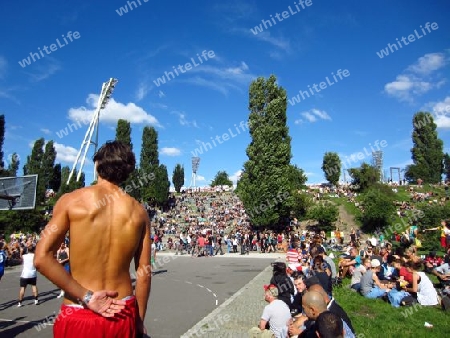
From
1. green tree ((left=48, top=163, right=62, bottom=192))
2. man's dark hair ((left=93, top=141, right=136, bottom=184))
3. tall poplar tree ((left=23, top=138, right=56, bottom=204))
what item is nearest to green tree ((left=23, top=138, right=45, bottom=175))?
tall poplar tree ((left=23, top=138, right=56, bottom=204))

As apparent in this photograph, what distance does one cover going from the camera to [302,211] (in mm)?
44219

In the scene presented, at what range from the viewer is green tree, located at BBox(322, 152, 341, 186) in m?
77.9

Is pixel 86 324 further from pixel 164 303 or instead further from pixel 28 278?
pixel 28 278

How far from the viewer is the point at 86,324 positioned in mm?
2023

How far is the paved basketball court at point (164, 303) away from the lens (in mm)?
7663

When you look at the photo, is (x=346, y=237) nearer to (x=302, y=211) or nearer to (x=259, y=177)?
(x=302, y=211)

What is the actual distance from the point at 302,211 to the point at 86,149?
3267cm

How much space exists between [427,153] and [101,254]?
268 feet

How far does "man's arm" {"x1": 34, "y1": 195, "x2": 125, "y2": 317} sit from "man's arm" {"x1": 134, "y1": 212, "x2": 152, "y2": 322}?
0.17 m

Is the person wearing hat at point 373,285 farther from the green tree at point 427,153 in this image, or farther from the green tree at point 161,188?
the green tree at point 427,153

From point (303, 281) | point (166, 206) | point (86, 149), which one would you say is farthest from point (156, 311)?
point (166, 206)

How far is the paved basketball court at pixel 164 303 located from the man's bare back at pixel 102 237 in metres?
5.62

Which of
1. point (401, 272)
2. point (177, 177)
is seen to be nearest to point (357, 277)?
point (401, 272)

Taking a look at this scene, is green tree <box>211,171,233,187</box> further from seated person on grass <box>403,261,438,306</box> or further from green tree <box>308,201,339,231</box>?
seated person on grass <box>403,261,438,306</box>
